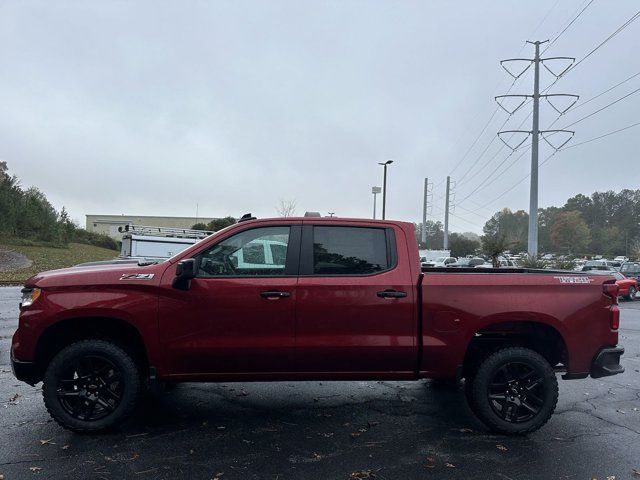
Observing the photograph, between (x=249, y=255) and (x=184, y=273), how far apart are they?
0.64 metres

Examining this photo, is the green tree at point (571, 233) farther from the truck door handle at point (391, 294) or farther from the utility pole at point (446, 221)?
the truck door handle at point (391, 294)

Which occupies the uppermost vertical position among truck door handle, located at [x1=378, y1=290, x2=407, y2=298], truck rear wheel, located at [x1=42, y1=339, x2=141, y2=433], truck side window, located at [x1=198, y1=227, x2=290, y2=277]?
truck side window, located at [x1=198, y1=227, x2=290, y2=277]

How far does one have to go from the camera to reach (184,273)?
4.37 m

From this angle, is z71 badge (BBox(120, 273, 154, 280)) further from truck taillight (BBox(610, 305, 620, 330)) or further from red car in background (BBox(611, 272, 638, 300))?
red car in background (BBox(611, 272, 638, 300))

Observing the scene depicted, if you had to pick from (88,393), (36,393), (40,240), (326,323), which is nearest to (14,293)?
(36,393)

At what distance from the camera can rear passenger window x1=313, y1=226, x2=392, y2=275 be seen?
4.75 metres

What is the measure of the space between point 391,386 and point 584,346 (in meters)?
2.47

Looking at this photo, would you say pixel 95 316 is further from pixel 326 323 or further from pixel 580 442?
pixel 580 442

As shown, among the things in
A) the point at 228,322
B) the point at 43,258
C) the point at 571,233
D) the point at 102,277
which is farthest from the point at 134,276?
the point at 571,233

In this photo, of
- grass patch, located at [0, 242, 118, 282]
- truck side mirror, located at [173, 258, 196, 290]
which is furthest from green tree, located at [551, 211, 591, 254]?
truck side mirror, located at [173, 258, 196, 290]

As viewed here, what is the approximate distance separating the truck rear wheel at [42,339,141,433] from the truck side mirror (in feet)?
2.66

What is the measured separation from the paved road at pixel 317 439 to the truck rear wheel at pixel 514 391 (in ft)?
0.51

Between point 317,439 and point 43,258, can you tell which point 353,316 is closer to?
point 317,439

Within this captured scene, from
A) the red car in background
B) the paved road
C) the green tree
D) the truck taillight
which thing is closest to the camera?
the paved road
